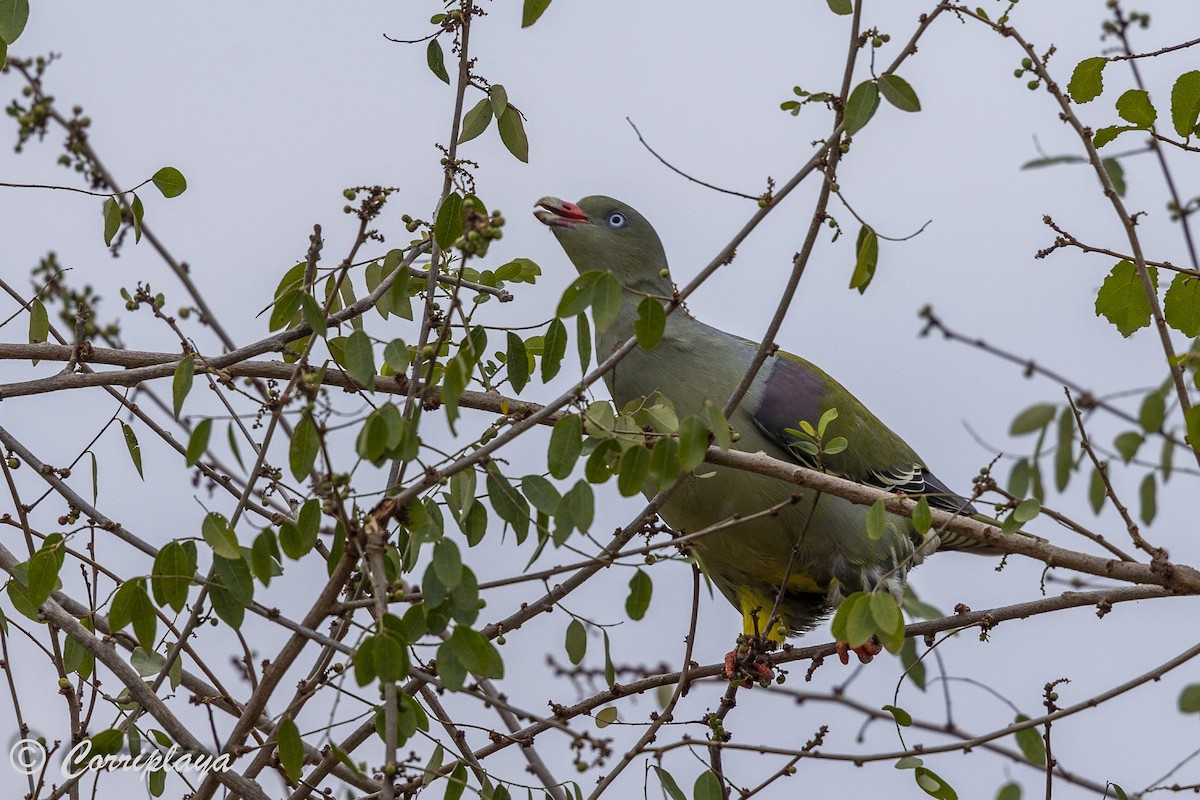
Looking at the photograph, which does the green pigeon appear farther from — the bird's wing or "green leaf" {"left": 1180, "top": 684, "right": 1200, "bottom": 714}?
"green leaf" {"left": 1180, "top": 684, "right": 1200, "bottom": 714}

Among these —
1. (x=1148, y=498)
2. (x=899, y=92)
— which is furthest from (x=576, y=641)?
(x=899, y=92)

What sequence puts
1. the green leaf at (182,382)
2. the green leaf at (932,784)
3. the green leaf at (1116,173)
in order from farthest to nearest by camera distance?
the green leaf at (1116,173) → the green leaf at (932,784) → the green leaf at (182,382)

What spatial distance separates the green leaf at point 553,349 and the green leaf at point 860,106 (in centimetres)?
63

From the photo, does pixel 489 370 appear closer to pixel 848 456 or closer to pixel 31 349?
pixel 31 349

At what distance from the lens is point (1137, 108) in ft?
9.18

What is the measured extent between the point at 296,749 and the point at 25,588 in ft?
2.47

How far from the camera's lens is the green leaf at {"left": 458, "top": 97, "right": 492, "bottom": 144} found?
2.93 metres

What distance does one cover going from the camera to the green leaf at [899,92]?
2.26 meters

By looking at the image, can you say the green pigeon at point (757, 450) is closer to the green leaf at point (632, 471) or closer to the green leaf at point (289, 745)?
the green leaf at point (632, 471)

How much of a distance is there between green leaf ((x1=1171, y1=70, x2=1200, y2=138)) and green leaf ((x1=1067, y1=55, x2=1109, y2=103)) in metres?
0.15

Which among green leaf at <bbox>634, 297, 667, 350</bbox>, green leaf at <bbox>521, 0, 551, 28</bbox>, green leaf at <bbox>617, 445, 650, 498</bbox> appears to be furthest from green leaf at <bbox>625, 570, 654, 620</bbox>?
green leaf at <bbox>521, 0, 551, 28</bbox>

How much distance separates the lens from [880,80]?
2.27 metres

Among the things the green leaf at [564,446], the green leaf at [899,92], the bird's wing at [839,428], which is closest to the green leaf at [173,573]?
the green leaf at [564,446]

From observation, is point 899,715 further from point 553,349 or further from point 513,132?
point 513,132
